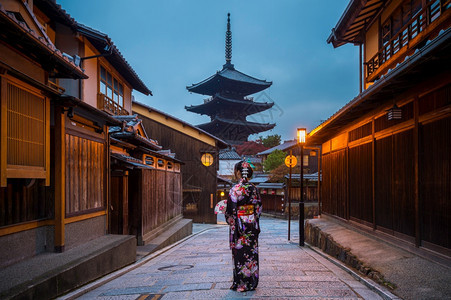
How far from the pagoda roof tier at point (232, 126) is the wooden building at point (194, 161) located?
17645 millimetres

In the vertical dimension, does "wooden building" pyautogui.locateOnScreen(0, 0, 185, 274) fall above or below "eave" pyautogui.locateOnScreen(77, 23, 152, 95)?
below

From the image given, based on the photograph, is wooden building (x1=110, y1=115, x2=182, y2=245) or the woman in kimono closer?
the woman in kimono

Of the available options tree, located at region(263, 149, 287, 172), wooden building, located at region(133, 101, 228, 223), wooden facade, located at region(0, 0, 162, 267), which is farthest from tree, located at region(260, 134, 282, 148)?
wooden facade, located at region(0, 0, 162, 267)

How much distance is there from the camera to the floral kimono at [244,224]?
17.9 feet

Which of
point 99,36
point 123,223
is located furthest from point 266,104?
point 123,223

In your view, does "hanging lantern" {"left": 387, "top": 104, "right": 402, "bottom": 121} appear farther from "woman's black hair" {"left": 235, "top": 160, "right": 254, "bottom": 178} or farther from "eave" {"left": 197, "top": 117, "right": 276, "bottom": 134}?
"eave" {"left": 197, "top": 117, "right": 276, "bottom": 134}

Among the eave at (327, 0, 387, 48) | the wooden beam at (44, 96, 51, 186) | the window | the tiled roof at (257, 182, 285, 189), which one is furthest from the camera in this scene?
the tiled roof at (257, 182, 285, 189)

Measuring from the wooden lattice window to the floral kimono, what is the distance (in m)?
3.39

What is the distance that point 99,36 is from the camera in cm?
1311

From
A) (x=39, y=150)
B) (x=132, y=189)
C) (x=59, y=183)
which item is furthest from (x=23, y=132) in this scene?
(x=132, y=189)

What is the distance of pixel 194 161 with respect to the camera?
27.1 meters

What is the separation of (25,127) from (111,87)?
1154 cm

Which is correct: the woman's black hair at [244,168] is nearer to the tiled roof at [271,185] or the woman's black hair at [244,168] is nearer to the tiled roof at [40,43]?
the tiled roof at [40,43]

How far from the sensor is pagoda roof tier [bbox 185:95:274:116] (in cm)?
4465
